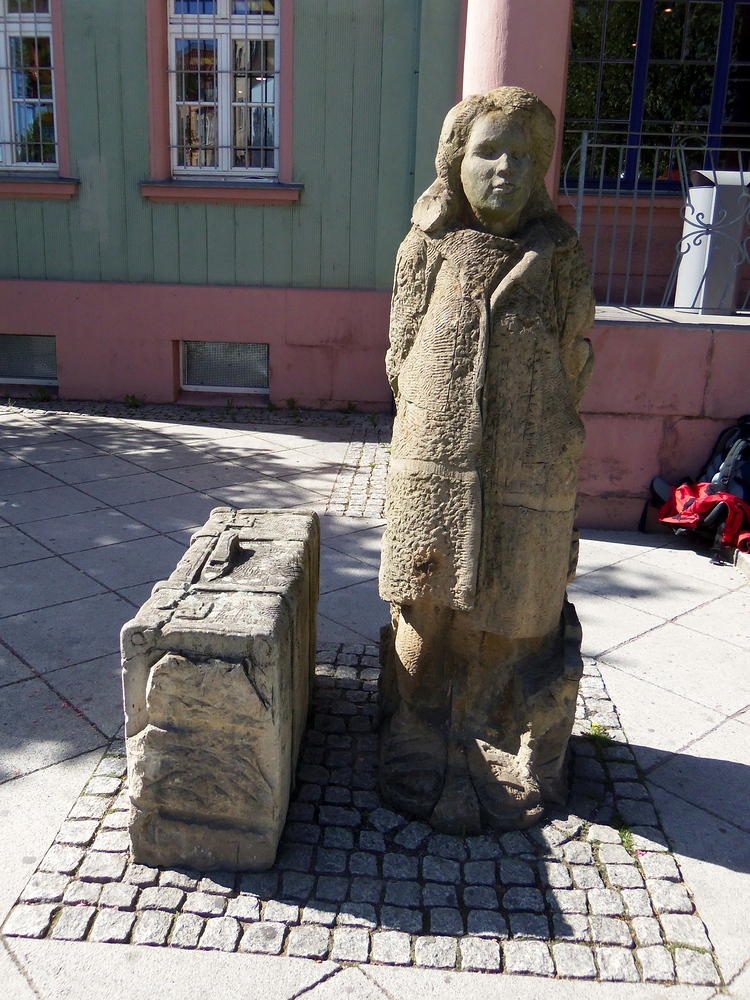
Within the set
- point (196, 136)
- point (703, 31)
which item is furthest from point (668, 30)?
point (196, 136)

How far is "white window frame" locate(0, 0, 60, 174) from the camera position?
843cm

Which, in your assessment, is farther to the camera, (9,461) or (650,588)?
(9,461)

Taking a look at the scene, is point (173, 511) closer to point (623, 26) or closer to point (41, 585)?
point (41, 585)

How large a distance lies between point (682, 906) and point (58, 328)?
26.0 ft

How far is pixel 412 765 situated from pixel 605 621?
192 cm

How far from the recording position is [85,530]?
5.42 metres

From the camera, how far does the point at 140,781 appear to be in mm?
2613

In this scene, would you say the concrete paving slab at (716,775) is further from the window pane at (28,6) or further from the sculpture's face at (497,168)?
the window pane at (28,6)

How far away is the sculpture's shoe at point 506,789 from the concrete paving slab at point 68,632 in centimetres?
187

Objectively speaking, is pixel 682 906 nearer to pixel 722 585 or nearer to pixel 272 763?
pixel 272 763

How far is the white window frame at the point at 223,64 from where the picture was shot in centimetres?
820

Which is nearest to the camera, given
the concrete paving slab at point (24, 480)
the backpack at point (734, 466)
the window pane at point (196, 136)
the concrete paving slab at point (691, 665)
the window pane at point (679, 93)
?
the concrete paving slab at point (691, 665)

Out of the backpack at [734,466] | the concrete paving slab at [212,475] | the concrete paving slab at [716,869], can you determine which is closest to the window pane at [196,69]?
the concrete paving slab at [212,475]

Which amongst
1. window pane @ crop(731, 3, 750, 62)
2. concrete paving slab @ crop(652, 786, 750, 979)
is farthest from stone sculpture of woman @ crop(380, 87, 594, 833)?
window pane @ crop(731, 3, 750, 62)
